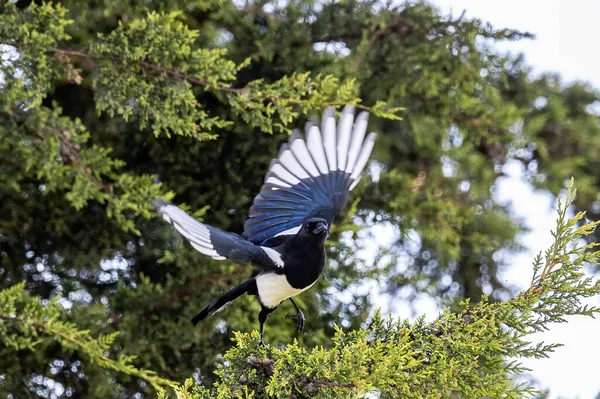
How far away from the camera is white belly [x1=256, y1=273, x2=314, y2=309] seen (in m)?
2.41

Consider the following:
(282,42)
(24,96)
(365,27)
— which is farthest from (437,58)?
(24,96)

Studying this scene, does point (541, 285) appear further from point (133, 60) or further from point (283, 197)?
point (133, 60)

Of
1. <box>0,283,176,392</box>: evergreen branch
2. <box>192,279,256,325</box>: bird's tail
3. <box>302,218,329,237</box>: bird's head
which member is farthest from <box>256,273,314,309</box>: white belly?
<box>0,283,176,392</box>: evergreen branch

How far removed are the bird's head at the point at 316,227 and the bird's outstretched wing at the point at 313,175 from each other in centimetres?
38

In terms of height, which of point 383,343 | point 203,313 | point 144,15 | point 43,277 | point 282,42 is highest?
point 282,42

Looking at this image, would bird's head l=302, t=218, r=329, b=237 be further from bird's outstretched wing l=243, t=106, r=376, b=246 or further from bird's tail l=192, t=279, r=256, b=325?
bird's outstretched wing l=243, t=106, r=376, b=246

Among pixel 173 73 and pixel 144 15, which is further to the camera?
pixel 144 15

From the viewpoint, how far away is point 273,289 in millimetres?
2434

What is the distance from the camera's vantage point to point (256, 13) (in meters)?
3.85

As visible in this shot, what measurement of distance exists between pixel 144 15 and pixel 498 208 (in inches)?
96.5

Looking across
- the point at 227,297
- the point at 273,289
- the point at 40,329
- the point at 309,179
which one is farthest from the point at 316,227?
the point at 40,329

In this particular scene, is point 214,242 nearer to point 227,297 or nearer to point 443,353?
point 227,297

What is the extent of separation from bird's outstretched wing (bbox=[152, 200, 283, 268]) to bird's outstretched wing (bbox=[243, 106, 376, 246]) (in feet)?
1.48

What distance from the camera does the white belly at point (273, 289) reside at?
2408mm
